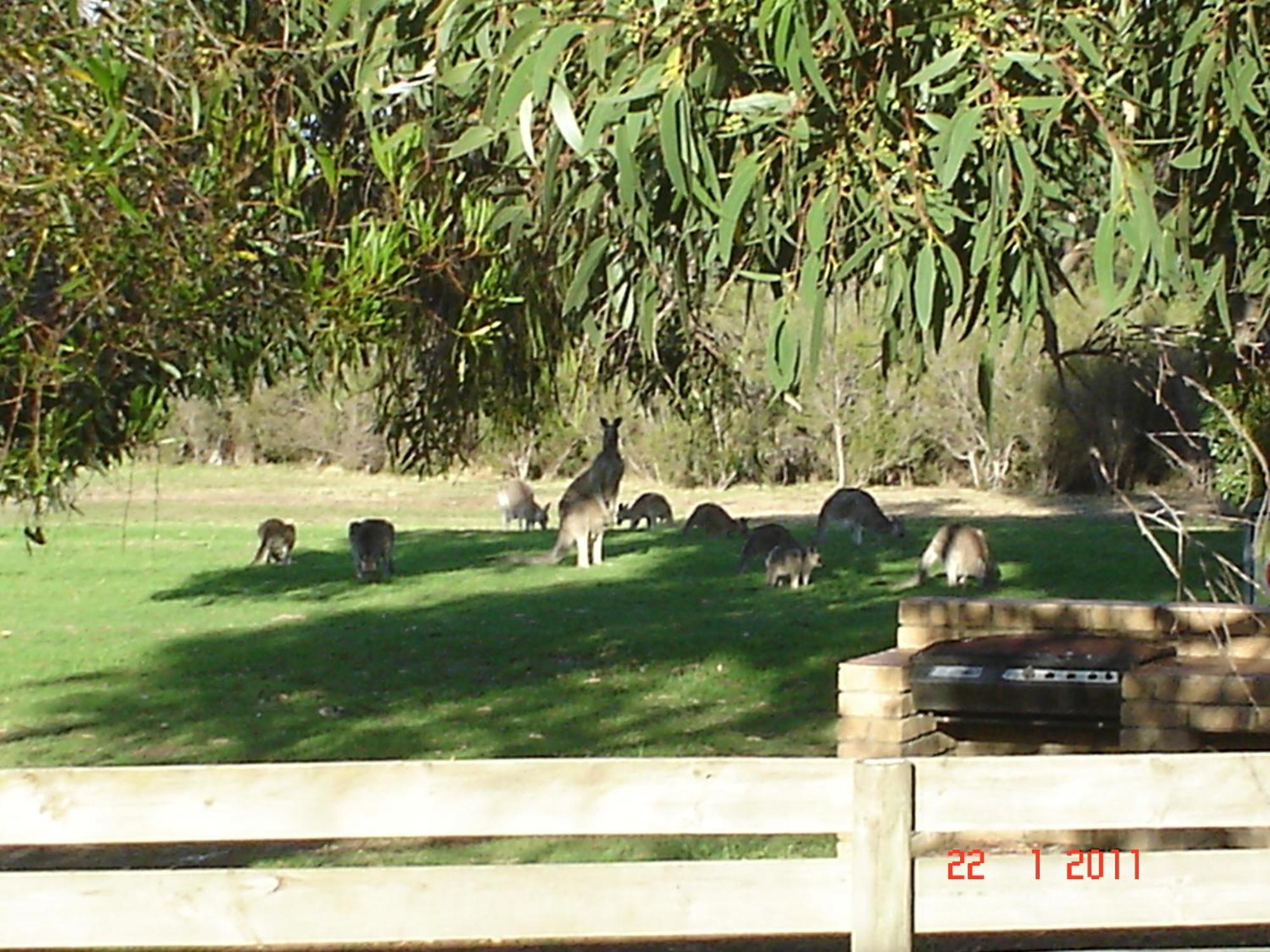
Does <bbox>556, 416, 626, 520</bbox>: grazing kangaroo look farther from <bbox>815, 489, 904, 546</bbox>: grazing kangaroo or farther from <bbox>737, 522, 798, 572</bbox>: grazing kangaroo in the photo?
<bbox>815, 489, 904, 546</bbox>: grazing kangaroo

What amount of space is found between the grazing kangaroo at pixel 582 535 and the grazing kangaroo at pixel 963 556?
4634mm

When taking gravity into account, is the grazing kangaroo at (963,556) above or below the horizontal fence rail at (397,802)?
below

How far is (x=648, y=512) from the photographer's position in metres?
27.8

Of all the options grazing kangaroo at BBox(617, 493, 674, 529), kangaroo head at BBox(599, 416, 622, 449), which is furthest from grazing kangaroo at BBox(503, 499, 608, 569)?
grazing kangaroo at BBox(617, 493, 674, 529)

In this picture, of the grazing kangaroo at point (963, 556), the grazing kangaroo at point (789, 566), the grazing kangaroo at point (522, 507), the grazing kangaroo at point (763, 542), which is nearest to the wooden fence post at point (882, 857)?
the grazing kangaroo at point (963, 556)

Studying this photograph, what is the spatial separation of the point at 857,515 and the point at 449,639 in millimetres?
8610

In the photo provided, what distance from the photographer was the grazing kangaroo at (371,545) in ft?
69.6

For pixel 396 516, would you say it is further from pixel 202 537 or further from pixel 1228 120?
pixel 1228 120

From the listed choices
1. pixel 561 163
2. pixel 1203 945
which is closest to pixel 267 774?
pixel 561 163

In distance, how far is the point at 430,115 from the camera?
5.87 metres

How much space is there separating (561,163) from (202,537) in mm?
22260

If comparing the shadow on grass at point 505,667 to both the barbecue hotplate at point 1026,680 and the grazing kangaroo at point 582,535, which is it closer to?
the grazing kangaroo at point 582,535

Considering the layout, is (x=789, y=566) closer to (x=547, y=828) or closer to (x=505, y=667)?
(x=505, y=667)

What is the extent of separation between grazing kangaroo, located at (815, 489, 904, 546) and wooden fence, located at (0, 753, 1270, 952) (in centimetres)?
1893
